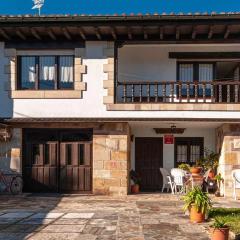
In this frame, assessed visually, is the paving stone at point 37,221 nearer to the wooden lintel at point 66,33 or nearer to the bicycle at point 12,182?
the bicycle at point 12,182

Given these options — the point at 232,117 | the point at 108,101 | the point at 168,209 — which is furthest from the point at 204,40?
the point at 168,209

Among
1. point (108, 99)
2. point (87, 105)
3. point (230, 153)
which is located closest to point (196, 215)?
point (230, 153)

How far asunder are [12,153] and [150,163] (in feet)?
18.5

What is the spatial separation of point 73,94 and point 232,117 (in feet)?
17.8

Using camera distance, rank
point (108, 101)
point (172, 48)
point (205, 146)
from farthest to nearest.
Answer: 1. point (205, 146)
2. point (172, 48)
3. point (108, 101)

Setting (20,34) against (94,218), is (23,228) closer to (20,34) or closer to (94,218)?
(94,218)

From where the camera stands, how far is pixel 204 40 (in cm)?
1521

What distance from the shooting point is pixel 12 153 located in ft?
51.4

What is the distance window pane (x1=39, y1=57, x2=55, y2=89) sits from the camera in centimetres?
1556

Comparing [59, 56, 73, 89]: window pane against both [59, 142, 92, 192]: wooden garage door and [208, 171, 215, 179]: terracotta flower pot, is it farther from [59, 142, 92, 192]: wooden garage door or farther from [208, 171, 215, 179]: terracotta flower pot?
[208, 171, 215, 179]: terracotta flower pot

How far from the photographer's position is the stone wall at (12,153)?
15672 millimetres

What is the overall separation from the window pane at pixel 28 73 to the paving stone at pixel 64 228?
7129mm

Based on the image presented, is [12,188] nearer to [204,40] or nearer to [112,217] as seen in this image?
[112,217]

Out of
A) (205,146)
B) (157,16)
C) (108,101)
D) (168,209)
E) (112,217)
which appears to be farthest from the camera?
(205,146)
